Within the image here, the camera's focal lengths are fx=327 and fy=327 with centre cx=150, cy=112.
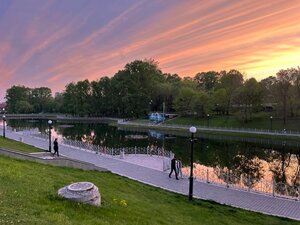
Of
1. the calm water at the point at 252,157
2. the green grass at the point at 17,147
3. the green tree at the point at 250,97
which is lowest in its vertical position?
the calm water at the point at 252,157

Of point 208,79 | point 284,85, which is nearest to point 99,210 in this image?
point 284,85

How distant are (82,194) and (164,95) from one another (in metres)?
106

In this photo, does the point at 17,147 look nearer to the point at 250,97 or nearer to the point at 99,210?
the point at 99,210

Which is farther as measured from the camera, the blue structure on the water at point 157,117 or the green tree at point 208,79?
the green tree at point 208,79

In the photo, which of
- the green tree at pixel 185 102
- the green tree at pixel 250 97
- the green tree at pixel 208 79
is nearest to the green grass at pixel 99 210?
the green tree at pixel 250 97

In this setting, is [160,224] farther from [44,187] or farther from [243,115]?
[243,115]

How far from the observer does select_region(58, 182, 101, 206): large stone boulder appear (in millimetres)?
8961

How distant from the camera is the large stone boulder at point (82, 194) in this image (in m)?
8.96

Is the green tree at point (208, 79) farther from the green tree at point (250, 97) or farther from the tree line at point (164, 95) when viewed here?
the green tree at point (250, 97)

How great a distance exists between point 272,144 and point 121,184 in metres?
41.3

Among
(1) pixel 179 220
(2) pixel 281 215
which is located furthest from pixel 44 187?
(2) pixel 281 215

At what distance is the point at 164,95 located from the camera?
11431cm

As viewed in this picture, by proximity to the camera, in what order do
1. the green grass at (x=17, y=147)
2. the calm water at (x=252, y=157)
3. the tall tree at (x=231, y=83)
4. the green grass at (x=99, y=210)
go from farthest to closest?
the tall tree at (x=231, y=83)
the calm water at (x=252, y=157)
the green grass at (x=17, y=147)
the green grass at (x=99, y=210)

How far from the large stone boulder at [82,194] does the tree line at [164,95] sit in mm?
67680
